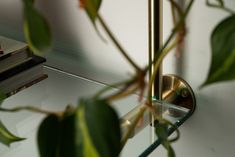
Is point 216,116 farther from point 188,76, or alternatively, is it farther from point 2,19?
point 2,19

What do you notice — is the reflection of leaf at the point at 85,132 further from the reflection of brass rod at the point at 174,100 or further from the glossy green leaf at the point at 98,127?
the reflection of brass rod at the point at 174,100

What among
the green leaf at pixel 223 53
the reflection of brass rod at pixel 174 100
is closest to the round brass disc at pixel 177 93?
the reflection of brass rod at pixel 174 100

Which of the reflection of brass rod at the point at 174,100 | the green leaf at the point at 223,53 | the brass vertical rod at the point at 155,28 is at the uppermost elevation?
the green leaf at the point at 223,53

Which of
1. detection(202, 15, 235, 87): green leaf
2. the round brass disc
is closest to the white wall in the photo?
the round brass disc

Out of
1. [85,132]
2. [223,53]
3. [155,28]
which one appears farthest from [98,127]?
[155,28]

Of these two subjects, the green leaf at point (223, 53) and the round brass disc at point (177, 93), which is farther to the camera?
the round brass disc at point (177, 93)

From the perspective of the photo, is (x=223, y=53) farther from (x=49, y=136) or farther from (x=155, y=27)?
(x=155, y=27)

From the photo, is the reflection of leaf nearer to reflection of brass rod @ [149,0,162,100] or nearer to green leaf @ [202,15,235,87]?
green leaf @ [202,15,235,87]
